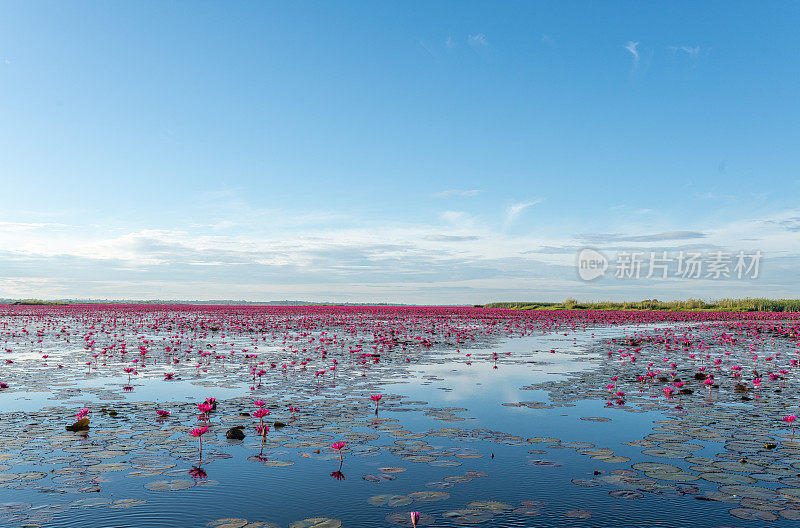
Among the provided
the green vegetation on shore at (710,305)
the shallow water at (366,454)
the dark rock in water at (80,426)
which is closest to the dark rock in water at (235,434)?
the shallow water at (366,454)

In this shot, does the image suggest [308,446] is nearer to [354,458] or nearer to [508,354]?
[354,458]

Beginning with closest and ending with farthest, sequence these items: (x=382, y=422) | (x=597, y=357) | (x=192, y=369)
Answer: (x=382, y=422)
(x=192, y=369)
(x=597, y=357)

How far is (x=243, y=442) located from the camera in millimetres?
7398

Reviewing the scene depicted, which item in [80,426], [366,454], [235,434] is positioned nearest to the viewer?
[366,454]

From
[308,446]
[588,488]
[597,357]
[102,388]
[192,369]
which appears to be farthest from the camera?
[597,357]

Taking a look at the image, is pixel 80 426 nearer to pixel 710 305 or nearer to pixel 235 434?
pixel 235 434

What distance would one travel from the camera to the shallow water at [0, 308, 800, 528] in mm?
5012

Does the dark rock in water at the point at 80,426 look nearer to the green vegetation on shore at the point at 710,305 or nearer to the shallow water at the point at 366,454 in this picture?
the shallow water at the point at 366,454

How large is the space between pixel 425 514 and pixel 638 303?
85.4 metres

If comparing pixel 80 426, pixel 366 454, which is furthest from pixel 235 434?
pixel 80 426

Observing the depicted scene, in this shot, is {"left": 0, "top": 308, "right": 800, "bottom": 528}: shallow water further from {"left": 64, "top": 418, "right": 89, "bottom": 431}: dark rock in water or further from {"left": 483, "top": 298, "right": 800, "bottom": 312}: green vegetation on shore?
{"left": 483, "top": 298, "right": 800, "bottom": 312}: green vegetation on shore

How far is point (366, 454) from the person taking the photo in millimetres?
6848

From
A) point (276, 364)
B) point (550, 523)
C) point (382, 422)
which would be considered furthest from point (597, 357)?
point (550, 523)

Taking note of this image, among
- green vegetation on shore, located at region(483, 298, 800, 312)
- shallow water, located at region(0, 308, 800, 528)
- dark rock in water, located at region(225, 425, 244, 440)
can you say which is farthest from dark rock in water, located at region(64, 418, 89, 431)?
green vegetation on shore, located at region(483, 298, 800, 312)
